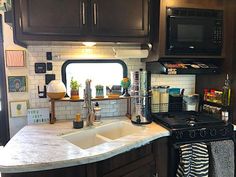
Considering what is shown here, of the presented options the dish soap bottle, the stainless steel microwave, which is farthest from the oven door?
the dish soap bottle

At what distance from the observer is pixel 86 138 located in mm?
1896

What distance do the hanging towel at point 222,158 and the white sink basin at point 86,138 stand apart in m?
1.00

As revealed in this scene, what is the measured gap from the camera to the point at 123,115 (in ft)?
7.75

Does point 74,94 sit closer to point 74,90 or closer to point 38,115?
point 74,90

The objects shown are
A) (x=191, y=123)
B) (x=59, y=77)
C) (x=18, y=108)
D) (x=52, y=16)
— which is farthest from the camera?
(x=59, y=77)

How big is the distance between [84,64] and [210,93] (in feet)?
4.76

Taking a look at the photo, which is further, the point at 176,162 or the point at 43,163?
the point at 176,162

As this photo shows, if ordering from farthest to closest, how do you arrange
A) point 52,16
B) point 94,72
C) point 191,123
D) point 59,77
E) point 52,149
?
1. point 94,72
2. point 59,77
3. point 191,123
4. point 52,16
5. point 52,149

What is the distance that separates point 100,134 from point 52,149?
0.64 meters

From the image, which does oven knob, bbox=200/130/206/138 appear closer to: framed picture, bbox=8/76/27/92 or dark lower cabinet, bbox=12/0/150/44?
dark lower cabinet, bbox=12/0/150/44

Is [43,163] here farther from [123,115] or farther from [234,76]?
[234,76]

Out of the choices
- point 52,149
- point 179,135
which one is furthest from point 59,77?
point 179,135

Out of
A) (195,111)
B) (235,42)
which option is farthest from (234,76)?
(195,111)

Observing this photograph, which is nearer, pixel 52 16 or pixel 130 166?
pixel 130 166
